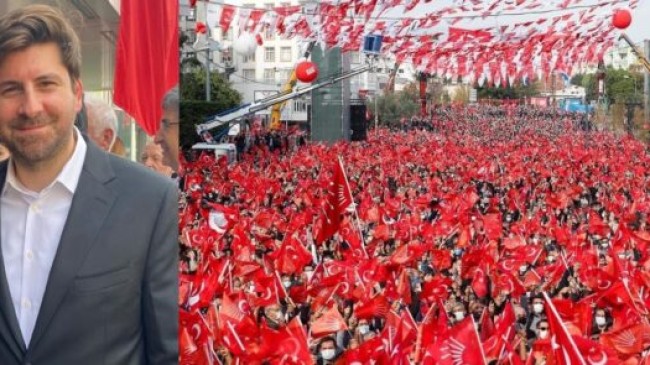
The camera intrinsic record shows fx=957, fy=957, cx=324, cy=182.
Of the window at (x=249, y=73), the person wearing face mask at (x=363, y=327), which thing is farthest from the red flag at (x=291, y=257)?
the window at (x=249, y=73)

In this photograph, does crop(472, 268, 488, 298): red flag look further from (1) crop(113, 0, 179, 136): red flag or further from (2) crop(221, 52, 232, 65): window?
(2) crop(221, 52, 232, 65): window

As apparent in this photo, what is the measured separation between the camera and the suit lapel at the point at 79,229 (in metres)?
2.54

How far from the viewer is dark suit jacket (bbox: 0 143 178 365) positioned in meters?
2.54

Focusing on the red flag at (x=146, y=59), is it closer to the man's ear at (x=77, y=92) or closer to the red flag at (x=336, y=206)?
the man's ear at (x=77, y=92)

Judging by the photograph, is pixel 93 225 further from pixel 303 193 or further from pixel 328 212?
pixel 303 193

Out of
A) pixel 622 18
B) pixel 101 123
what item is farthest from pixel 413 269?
pixel 622 18

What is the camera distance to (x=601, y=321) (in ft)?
29.8

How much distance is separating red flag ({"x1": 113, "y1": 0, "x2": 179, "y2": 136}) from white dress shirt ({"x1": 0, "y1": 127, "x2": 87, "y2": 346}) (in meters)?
1.49

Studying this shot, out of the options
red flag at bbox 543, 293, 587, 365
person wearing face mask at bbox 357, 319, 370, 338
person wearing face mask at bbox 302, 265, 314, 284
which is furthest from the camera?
person wearing face mask at bbox 302, 265, 314, 284

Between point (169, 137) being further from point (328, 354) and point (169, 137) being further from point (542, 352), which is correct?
point (542, 352)

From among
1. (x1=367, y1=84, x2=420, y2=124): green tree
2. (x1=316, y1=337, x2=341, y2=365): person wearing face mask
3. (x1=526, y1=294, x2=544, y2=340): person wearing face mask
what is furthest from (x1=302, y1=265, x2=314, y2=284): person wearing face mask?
(x1=367, y1=84, x2=420, y2=124): green tree

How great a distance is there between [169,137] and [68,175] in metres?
2.24

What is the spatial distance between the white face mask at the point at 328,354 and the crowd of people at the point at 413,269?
0.06ft

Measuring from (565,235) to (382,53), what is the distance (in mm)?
15282
